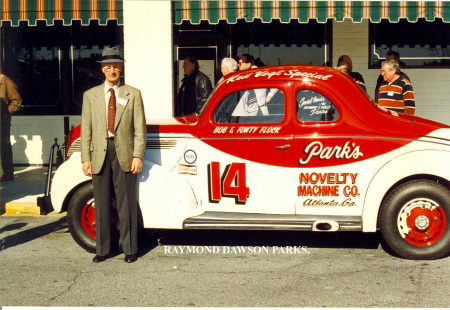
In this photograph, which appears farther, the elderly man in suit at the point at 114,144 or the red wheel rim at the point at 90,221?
the red wheel rim at the point at 90,221

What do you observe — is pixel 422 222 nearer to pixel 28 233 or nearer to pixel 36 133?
pixel 28 233

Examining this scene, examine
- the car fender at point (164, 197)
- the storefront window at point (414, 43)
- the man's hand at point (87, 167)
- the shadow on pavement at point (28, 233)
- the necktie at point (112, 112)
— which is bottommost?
the shadow on pavement at point (28, 233)

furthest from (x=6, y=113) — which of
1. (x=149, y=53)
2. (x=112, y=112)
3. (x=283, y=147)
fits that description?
(x=283, y=147)

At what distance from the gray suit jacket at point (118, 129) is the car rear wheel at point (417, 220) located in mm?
2469

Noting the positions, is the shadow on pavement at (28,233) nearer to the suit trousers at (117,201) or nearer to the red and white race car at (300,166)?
the red and white race car at (300,166)

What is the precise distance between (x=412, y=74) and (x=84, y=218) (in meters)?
7.99

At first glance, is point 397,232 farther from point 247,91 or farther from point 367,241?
point 247,91

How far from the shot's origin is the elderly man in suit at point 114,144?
20.4ft

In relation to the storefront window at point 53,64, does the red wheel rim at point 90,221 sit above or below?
below

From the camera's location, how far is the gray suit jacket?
20.4 ft

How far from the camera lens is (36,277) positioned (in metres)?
5.89

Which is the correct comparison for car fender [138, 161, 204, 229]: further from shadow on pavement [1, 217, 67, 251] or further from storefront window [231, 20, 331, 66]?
storefront window [231, 20, 331, 66]

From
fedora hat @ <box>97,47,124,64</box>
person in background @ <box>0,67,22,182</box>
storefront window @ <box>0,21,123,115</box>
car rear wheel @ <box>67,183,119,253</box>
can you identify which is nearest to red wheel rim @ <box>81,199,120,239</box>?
car rear wheel @ <box>67,183,119,253</box>

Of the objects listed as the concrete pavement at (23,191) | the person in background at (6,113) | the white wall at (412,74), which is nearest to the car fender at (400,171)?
the concrete pavement at (23,191)
